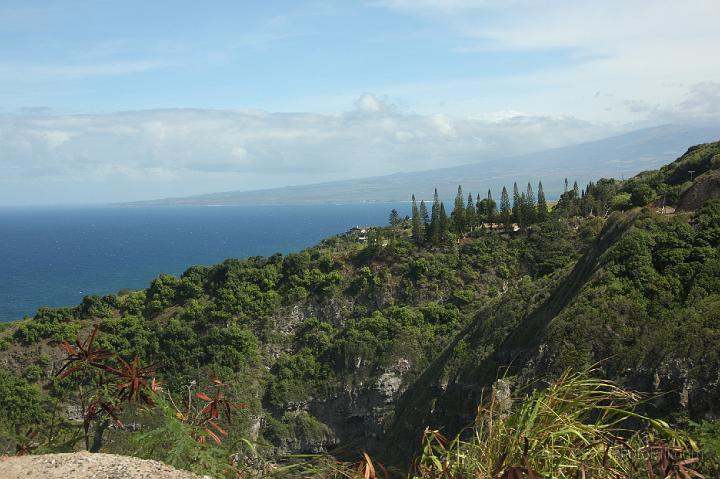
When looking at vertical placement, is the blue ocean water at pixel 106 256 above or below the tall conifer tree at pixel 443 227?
below

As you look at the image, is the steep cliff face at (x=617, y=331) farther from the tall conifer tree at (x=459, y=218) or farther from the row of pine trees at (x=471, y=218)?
the tall conifer tree at (x=459, y=218)

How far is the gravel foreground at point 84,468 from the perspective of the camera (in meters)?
4.87

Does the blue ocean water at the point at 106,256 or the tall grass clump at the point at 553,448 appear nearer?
the tall grass clump at the point at 553,448

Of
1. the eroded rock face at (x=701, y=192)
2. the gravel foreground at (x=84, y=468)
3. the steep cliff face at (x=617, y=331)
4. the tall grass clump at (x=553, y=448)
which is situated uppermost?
the eroded rock face at (x=701, y=192)

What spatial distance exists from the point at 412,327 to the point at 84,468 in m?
35.1

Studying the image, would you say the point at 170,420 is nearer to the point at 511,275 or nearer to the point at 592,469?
the point at 592,469

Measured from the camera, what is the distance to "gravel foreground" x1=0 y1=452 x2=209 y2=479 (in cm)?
487

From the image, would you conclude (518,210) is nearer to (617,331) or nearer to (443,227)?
(443,227)

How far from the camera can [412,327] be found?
39188 millimetres

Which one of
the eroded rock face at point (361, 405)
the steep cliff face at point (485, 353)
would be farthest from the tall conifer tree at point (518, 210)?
the steep cliff face at point (485, 353)

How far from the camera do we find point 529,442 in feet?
10.7

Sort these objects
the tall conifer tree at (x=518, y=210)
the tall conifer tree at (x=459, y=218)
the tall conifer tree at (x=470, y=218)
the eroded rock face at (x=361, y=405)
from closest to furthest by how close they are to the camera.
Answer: the eroded rock face at (x=361, y=405)
the tall conifer tree at (x=518, y=210)
the tall conifer tree at (x=459, y=218)
the tall conifer tree at (x=470, y=218)

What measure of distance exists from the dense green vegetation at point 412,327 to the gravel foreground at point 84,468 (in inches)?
6.9

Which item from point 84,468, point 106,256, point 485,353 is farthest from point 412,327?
point 106,256
